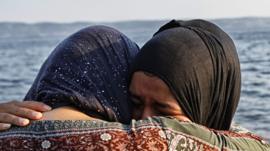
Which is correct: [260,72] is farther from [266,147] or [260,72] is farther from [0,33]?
[0,33]

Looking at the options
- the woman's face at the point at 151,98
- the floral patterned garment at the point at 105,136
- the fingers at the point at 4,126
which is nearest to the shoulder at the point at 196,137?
the floral patterned garment at the point at 105,136

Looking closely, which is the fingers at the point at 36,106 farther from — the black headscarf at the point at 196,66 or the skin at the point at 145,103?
the black headscarf at the point at 196,66

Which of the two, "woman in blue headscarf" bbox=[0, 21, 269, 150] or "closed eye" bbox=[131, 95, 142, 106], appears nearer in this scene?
"woman in blue headscarf" bbox=[0, 21, 269, 150]

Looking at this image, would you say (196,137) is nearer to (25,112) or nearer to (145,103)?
(145,103)

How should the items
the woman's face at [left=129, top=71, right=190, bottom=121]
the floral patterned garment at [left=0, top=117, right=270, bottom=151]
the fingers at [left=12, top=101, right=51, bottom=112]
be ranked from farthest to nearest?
the woman's face at [left=129, top=71, right=190, bottom=121] → the fingers at [left=12, top=101, right=51, bottom=112] → the floral patterned garment at [left=0, top=117, right=270, bottom=151]

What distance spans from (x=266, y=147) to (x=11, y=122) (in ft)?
3.04

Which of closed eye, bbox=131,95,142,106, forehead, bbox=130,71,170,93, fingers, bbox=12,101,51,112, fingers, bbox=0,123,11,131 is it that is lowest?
fingers, bbox=0,123,11,131

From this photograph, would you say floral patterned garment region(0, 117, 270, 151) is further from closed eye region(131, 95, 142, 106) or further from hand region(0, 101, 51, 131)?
closed eye region(131, 95, 142, 106)

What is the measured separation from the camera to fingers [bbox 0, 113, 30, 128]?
244 cm

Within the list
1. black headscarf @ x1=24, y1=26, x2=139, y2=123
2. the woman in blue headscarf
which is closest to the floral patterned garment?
the woman in blue headscarf

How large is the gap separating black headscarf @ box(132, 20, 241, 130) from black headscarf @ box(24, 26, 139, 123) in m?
0.09

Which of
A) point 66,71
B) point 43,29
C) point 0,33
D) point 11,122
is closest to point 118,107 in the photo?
point 66,71

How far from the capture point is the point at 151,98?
270 cm

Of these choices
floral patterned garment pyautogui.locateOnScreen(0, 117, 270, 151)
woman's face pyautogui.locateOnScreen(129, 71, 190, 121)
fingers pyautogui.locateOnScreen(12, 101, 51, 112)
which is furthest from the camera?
woman's face pyautogui.locateOnScreen(129, 71, 190, 121)
